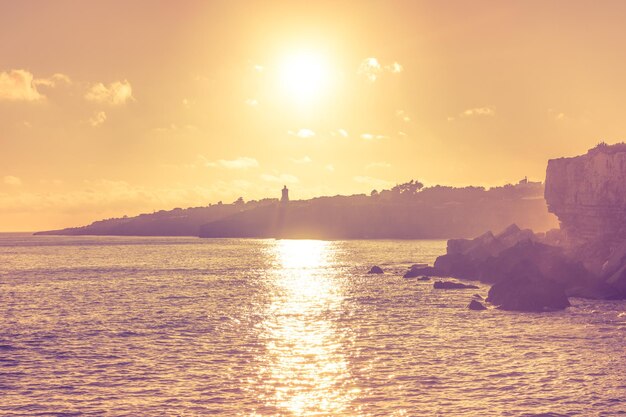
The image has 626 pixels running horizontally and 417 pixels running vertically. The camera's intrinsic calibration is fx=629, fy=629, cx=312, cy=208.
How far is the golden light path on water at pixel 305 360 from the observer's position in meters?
26.1

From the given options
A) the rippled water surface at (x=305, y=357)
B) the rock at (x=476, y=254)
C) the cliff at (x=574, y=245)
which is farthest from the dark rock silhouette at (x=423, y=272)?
the rippled water surface at (x=305, y=357)

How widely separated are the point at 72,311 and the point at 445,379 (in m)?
36.3

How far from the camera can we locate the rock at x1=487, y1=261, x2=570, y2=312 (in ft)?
169

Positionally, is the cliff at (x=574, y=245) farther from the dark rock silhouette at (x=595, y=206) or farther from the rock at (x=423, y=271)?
the rock at (x=423, y=271)

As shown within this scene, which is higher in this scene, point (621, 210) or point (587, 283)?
point (621, 210)

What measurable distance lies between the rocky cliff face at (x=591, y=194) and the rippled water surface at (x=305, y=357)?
1932 centimetres

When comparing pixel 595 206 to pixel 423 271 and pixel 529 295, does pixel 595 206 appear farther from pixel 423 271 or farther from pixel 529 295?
pixel 529 295

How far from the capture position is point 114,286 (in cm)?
7612

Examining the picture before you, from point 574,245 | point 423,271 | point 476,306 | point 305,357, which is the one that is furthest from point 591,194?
point 305,357

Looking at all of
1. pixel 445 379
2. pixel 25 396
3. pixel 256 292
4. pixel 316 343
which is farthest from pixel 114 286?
pixel 445 379

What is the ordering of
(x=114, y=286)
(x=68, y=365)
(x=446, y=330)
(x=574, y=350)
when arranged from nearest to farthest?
1. (x=68, y=365)
2. (x=574, y=350)
3. (x=446, y=330)
4. (x=114, y=286)

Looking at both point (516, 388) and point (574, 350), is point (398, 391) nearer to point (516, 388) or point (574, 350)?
point (516, 388)

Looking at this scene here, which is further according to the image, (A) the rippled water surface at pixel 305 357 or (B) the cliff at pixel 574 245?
(B) the cliff at pixel 574 245

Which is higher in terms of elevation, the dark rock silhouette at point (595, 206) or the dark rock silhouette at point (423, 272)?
the dark rock silhouette at point (595, 206)
